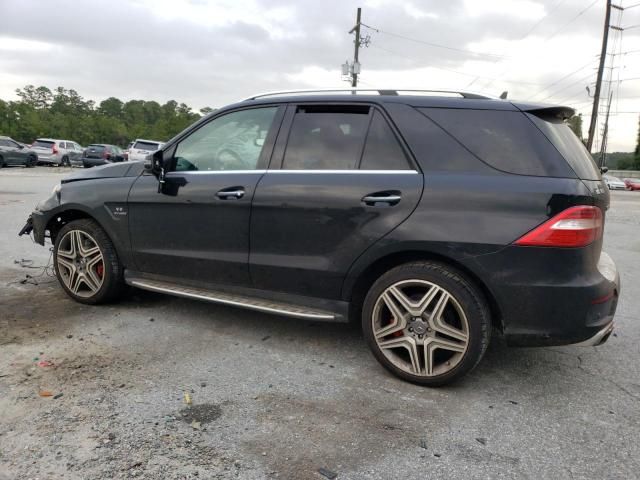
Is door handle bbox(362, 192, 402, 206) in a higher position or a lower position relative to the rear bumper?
higher

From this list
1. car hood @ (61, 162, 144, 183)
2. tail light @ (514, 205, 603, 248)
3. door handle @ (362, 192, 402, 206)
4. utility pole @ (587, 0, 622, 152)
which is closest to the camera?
tail light @ (514, 205, 603, 248)

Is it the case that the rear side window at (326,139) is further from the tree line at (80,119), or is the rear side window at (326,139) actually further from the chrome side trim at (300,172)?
the tree line at (80,119)

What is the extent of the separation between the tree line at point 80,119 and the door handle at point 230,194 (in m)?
37.8

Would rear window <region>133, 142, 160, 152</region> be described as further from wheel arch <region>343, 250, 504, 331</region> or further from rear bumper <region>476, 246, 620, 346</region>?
rear bumper <region>476, 246, 620, 346</region>

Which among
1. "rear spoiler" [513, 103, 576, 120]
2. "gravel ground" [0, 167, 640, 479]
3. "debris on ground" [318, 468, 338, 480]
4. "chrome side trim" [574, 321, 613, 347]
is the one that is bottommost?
"debris on ground" [318, 468, 338, 480]

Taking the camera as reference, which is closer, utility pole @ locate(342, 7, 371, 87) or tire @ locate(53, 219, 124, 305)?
tire @ locate(53, 219, 124, 305)

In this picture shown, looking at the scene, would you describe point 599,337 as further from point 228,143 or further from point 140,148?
point 140,148

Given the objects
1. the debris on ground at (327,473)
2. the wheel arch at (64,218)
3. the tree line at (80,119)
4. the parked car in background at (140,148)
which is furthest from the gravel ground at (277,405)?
the tree line at (80,119)

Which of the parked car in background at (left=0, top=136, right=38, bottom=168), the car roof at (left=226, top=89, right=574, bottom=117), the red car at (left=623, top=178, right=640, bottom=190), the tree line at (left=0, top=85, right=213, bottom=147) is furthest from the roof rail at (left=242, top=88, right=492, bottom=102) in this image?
the red car at (left=623, top=178, right=640, bottom=190)

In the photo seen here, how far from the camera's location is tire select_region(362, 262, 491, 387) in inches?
118

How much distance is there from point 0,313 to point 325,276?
2856 mm

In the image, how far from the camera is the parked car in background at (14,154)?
83.5 ft

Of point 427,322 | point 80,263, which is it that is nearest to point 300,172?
point 427,322

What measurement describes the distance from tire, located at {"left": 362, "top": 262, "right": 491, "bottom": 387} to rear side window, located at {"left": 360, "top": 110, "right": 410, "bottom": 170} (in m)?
0.65
